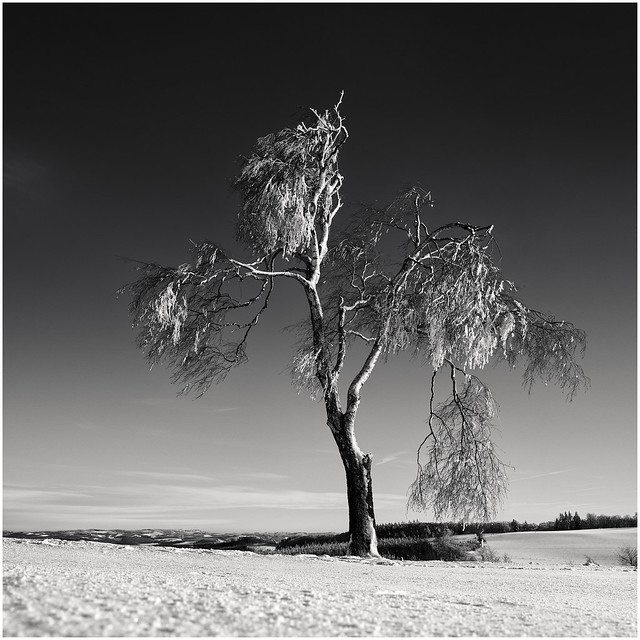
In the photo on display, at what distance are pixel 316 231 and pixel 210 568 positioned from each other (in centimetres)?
760

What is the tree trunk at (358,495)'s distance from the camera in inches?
436

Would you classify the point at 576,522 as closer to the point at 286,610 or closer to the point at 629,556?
the point at 629,556

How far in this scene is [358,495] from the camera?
11.2 m

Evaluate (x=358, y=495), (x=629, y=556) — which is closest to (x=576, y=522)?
(x=629, y=556)

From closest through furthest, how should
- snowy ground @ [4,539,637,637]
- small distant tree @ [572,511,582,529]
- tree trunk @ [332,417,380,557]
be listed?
snowy ground @ [4,539,637,637] → tree trunk @ [332,417,380,557] → small distant tree @ [572,511,582,529]

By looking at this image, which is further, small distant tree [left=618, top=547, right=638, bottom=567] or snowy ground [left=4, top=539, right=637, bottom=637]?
small distant tree [left=618, top=547, right=638, bottom=567]

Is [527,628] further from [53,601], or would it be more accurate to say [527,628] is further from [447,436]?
[447,436]

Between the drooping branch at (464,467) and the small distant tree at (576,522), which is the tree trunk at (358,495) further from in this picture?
the small distant tree at (576,522)

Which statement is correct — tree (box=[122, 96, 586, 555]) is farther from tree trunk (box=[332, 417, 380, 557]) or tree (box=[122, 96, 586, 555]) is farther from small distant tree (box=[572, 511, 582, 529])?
small distant tree (box=[572, 511, 582, 529])

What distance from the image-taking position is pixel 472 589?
6.02m

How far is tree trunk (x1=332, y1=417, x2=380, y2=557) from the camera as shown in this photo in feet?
36.3

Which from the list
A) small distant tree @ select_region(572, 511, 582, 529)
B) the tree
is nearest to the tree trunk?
the tree

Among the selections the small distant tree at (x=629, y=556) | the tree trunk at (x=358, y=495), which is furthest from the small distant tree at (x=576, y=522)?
the tree trunk at (x=358, y=495)

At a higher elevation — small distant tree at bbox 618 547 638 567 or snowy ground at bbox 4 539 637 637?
snowy ground at bbox 4 539 637 637
